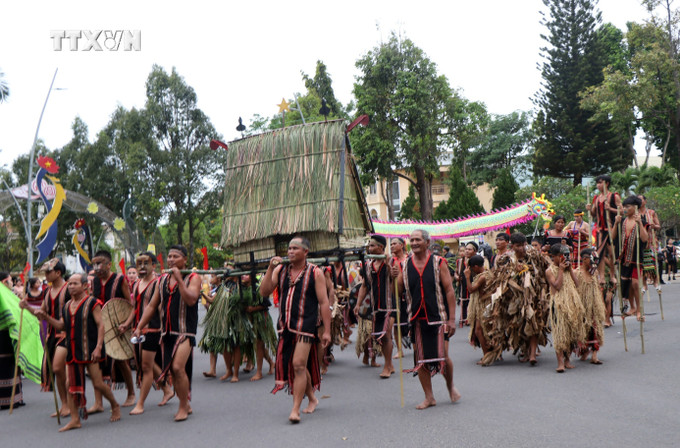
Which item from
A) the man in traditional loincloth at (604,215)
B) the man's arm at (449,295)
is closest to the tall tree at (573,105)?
the man in traditional loincloth at (604,215)

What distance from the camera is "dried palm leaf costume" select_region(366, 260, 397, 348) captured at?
926 centimetres

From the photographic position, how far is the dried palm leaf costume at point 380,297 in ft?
30.4

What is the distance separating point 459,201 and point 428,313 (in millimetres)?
41849

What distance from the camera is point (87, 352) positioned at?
7.24 metres

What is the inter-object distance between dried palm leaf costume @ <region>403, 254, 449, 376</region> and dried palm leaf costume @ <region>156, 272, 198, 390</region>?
2273 millimetres

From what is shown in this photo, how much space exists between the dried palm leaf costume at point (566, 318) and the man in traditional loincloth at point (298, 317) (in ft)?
10.9

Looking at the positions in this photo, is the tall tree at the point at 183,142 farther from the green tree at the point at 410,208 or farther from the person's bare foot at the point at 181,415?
the person's bare foot at the point at 181,415

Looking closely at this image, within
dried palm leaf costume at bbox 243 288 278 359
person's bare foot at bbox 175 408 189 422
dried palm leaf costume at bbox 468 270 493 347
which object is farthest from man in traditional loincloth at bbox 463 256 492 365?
person's bare foot at bbox 175 408 189 422

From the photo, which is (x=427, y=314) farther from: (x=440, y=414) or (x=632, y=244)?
(x=632, y=244)

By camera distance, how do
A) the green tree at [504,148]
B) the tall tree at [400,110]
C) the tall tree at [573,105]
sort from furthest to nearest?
1. the green tree at [504,148]
2. the tall tree at [573,105]
3. the tall tree at [400,110]

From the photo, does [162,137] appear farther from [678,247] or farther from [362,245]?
[362,245]

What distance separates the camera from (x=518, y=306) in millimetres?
9117

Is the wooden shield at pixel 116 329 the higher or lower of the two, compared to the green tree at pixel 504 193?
lower

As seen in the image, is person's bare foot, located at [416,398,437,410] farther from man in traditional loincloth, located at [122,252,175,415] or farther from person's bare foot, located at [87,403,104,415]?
person's bare foot, located at [87,403,104,415]
